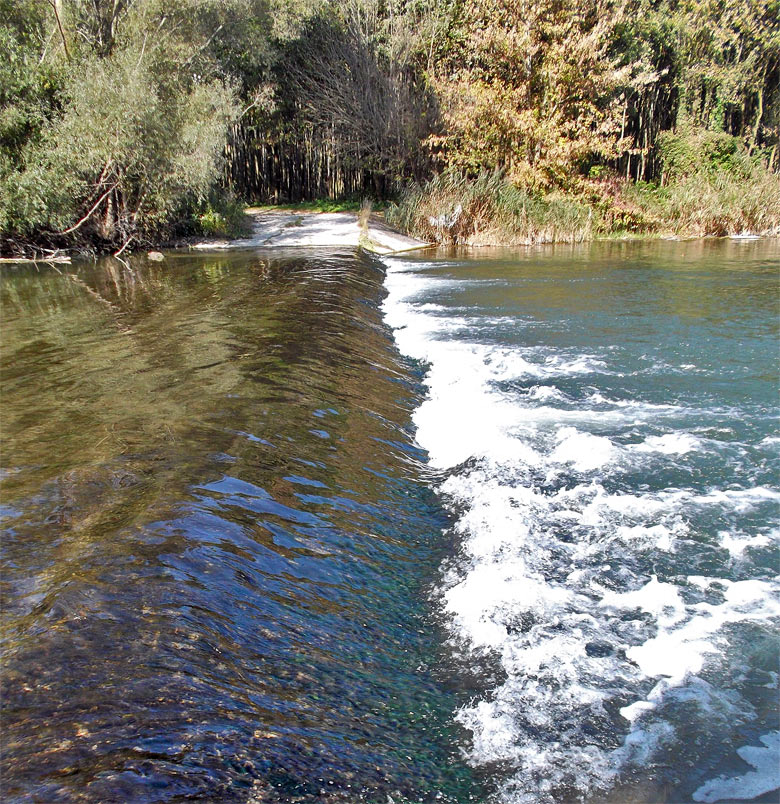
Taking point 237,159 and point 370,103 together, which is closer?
point 370,103

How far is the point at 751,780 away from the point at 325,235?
66.5 feet

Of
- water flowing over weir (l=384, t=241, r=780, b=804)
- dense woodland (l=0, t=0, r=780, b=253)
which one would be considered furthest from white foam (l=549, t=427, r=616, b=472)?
dense woodland (l=0, t=0, r=780, b=253)

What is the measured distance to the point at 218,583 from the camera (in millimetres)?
3633

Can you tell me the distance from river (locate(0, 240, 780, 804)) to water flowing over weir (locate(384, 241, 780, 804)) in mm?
18

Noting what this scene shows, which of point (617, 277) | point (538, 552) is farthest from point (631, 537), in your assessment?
point (617, 277)

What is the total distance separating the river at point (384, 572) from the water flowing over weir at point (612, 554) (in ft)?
0.06

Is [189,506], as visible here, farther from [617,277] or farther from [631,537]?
[617,277]

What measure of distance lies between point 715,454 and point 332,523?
130 inches

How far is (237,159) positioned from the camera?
108 ft

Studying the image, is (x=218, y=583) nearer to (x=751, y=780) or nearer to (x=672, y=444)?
A: (x=751, y=780)

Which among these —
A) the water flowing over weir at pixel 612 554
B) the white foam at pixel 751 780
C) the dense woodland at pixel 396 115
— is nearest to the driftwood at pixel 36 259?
the dense woodland at pixel 396 115

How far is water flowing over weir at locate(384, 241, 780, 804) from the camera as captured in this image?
9.70ft

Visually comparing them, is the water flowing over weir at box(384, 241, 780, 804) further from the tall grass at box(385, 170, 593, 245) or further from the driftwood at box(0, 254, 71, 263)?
the tall grass at box(385, 170, 593, 245)

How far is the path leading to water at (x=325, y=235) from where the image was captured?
20.5 meters
